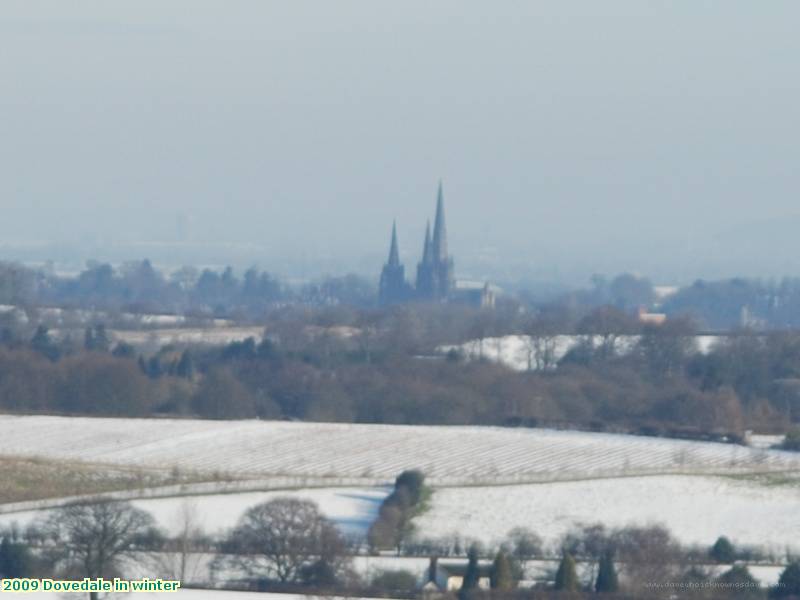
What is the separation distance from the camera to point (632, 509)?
1091 inches

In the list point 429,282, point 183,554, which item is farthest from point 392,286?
point 183,554

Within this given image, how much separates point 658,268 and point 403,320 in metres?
115

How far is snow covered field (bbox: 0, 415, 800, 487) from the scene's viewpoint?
104ft

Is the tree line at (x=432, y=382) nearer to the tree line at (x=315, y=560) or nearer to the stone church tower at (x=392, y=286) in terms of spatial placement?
the tree line at (x=315, y=560)

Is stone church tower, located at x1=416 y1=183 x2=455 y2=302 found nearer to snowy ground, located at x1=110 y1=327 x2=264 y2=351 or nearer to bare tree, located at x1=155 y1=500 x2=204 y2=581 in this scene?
snowy ground, located at x1=110 y1=327 x2=264 y2=351

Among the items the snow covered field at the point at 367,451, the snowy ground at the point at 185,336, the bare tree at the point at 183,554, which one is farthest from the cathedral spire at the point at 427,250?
the bare tree at the point at 183,554

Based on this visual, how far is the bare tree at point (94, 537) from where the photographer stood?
19.6m

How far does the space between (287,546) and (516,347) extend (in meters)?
36.4

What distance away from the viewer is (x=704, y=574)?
2086 cm

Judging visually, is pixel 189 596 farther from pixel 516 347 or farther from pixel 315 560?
pixel 516 347

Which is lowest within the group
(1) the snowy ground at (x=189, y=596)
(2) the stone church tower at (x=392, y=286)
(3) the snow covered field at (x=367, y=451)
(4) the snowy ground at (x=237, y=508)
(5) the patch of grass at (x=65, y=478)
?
(1) the snowy ground at (x=189, y=596)

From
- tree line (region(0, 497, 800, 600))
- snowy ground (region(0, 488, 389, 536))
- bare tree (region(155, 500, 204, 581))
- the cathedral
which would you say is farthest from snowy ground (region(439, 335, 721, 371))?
the cathedral

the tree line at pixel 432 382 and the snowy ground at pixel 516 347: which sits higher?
the snowy ground at pixel 516 347

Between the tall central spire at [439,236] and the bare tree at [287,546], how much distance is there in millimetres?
87306
